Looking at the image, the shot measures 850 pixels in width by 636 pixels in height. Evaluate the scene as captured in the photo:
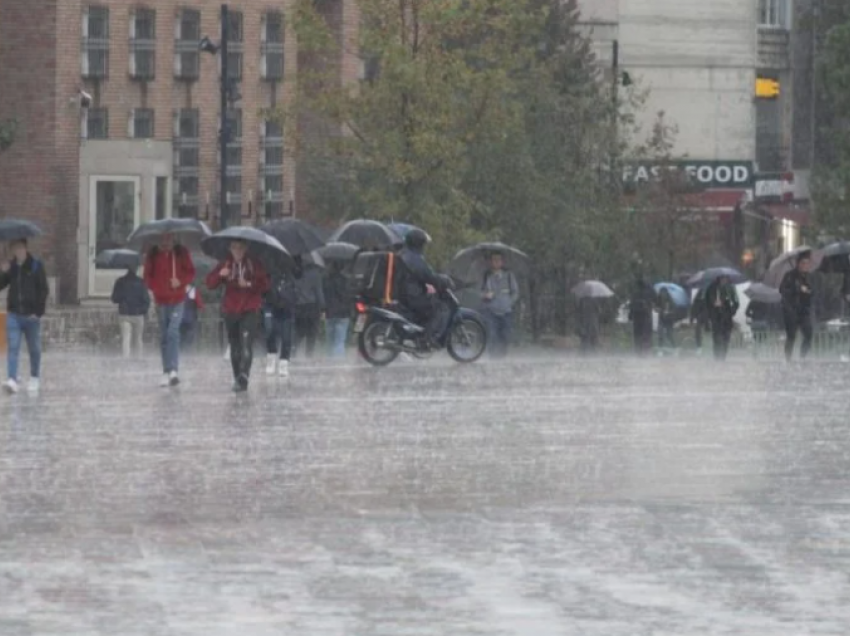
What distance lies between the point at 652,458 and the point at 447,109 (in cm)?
3221

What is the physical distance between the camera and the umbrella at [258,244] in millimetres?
30328

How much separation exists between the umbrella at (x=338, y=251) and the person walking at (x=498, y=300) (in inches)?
200

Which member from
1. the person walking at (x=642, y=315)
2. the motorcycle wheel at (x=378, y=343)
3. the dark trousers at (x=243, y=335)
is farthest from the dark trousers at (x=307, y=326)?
the dark trousers at (x=243, y=335)

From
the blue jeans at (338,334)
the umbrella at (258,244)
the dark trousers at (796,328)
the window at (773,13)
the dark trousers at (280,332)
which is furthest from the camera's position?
the window at (773,13)

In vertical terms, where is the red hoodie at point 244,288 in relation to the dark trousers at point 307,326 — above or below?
above

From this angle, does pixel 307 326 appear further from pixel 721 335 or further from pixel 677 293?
pixel 677 293

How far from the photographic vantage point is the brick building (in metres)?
66.2

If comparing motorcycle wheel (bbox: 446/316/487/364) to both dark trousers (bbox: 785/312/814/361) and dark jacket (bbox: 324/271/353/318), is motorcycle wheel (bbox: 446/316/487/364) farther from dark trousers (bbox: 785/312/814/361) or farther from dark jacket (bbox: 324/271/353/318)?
dark jacket (bbox: 324/271/353/318)

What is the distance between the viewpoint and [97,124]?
68.1 metres

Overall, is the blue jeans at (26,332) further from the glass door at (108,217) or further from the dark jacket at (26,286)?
the glass door at (108,217)

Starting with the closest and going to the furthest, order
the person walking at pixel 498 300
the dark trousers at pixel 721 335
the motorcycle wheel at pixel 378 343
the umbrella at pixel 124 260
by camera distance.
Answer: the motorcycle wheel at pixel 378 343
the person walking at pixel 498 300
the dark trousers at pixel 721 335
the umbrella at pixel 124 260

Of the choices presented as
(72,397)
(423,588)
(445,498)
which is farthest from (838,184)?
(423,588)

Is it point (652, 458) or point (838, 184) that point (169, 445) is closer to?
point (652, 458)

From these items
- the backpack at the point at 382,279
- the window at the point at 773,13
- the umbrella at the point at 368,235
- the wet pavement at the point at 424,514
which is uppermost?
the window at the point at 773,13
